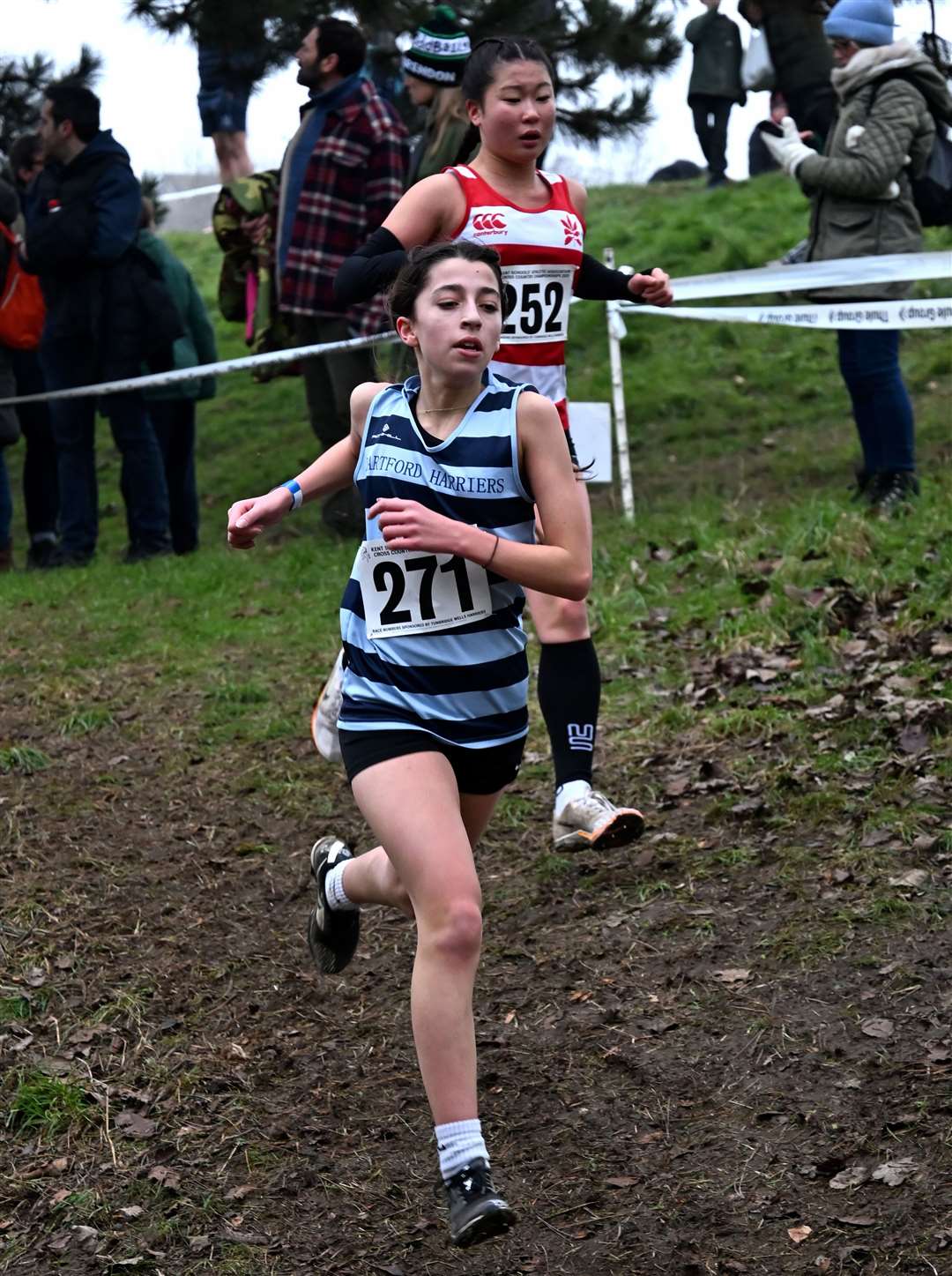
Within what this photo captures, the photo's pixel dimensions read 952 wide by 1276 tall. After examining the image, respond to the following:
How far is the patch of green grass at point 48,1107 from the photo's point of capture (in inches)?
172

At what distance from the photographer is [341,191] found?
965 cm

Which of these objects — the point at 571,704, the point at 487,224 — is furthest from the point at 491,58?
the point at 571,704

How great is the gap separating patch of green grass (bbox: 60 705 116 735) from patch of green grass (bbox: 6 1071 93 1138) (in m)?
2.91

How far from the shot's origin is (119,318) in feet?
33.5

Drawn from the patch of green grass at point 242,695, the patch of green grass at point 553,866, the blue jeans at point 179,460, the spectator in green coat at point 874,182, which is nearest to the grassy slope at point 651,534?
the patch of green grass at point 242,695

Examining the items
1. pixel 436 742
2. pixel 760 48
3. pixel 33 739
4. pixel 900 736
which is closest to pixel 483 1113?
pixel 436 742

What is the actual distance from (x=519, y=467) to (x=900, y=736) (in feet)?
9.14

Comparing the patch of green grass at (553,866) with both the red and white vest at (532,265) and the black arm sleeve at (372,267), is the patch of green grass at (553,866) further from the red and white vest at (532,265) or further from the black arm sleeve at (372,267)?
the black arm sleeve at (372,267)

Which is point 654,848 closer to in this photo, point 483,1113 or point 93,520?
point 483,1113

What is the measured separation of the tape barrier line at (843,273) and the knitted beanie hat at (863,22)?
102 centimetres

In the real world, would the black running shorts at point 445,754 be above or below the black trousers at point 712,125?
below

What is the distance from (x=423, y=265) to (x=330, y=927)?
1726 mm

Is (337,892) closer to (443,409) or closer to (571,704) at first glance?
(571,704)

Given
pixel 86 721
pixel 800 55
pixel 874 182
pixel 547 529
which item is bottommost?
pixel 86 721
